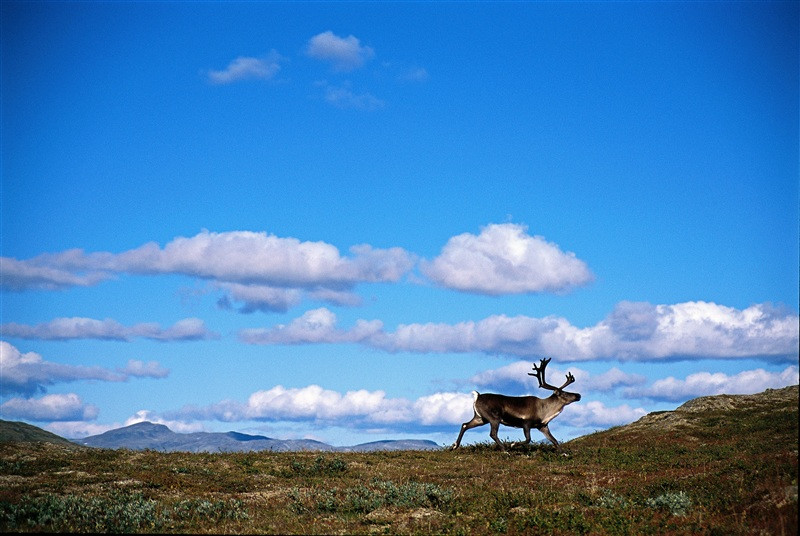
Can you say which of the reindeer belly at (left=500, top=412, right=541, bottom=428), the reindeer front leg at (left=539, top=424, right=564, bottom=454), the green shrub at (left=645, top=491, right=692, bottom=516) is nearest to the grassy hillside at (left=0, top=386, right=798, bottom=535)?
the green shrub at (left=645, top=491, right=692, bottom=516)

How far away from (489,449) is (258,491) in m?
14.1

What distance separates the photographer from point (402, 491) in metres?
22.5

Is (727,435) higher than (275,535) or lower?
higher

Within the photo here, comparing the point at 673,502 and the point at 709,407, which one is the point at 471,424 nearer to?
the point at 673,502

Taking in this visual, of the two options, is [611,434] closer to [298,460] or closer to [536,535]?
[298,460]

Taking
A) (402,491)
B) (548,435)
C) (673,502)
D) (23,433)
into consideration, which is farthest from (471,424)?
(23,433)

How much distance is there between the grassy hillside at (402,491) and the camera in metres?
18.6

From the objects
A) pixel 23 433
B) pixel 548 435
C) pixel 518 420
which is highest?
pixel 518 420

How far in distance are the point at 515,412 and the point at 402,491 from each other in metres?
13.2

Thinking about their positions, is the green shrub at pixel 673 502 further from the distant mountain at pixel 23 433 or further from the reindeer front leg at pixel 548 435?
the distant mountain at pixel 23 433

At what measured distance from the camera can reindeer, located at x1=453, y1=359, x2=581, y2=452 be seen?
34.2 metres

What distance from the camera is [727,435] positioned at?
129 ft

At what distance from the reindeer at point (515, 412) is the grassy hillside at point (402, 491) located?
1208mm

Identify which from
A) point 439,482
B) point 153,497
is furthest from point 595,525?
point 153,497
